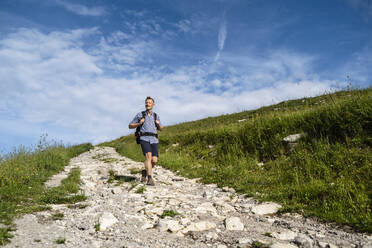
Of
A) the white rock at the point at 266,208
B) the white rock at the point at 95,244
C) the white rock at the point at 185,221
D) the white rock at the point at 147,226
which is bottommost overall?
the white rock at the point at 266,208

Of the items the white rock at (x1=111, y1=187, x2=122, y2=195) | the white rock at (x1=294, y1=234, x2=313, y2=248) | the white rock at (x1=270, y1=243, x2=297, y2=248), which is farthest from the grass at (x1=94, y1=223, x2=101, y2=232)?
the white rock at (x1=294, y1=234, x2=313, y2=248)

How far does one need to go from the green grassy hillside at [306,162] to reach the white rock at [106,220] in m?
3.71

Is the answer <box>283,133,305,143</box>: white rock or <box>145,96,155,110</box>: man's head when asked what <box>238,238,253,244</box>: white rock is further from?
<box>283,133,305,143</box>: white rock

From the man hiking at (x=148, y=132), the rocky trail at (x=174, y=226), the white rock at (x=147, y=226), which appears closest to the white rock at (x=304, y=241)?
the rocky trail at (x=174, y=226)

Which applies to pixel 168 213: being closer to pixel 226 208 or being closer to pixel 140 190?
pixel 226 208

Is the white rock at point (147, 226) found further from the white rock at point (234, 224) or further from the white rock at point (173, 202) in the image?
the white rock at point (234, 224)

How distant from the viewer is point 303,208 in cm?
554

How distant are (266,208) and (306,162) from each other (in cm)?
312

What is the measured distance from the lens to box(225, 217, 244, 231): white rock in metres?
4.66

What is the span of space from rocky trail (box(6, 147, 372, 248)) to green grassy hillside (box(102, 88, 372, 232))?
66 centimetres

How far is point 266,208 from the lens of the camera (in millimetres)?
5742

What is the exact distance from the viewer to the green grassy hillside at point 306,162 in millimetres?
5531

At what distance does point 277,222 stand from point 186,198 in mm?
2620

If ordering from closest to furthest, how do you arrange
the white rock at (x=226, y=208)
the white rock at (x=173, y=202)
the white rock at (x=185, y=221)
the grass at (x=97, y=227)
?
the grass at (x=97, y=227) → the white rock at (x=185, y=221) → the white rock at (x=226, y=208) → the white rock at (x=173, y=202)
